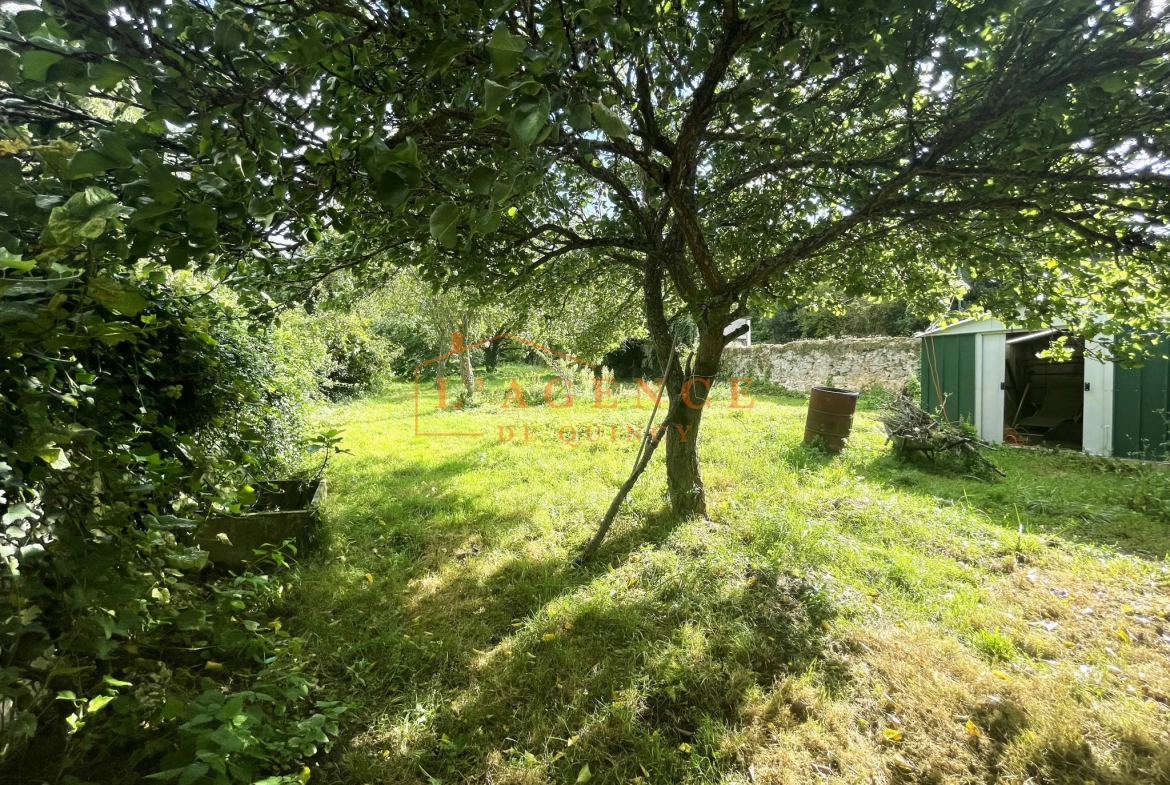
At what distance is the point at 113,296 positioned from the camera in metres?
0.93

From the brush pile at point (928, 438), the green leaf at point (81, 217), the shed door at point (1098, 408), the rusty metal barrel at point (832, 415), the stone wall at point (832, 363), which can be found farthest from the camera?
the stone wall at point (832, 363)

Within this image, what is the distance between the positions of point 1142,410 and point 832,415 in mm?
4046

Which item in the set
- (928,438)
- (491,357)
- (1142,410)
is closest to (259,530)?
(928,438)

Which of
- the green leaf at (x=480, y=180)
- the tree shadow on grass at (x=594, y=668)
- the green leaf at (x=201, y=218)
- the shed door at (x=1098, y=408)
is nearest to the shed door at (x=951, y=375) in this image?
the shed door at (x=1098, y=408)

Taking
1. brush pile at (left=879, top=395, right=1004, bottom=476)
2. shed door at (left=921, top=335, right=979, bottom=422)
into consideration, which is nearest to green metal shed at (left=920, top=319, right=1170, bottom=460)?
shed door at (left=921, top=335, right=979, bottom=422)

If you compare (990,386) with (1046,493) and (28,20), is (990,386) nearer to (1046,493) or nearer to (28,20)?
(1046,493)

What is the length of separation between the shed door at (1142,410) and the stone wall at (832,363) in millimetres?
5643

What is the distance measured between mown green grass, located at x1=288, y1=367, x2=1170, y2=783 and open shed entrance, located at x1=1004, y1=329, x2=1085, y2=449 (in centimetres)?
361

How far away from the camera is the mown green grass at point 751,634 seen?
204 cm

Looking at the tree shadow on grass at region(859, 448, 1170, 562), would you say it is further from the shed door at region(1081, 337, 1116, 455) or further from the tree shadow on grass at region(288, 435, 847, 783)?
the tree shadow on grass at region(288, 435, 847, 783)

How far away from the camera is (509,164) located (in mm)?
845

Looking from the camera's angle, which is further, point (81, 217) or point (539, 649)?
point (539, 649)

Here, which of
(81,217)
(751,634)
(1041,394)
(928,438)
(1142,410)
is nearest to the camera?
(81,217)

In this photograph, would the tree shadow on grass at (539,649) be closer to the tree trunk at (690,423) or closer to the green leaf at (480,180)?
the tree trunk at (690,423)
